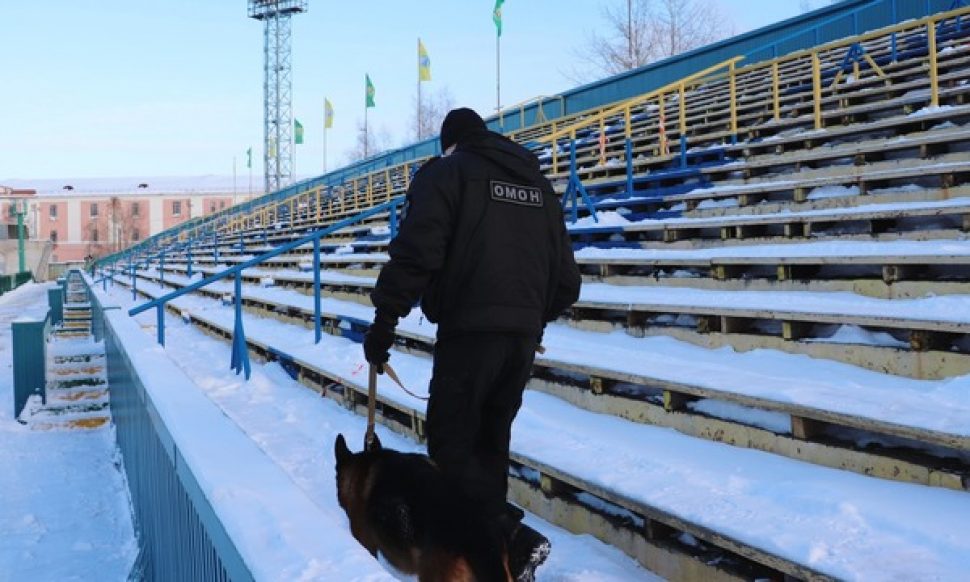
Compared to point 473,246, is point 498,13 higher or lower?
higher

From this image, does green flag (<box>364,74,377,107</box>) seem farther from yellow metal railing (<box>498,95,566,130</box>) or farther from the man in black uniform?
the man in black uniform

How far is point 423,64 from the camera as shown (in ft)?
110

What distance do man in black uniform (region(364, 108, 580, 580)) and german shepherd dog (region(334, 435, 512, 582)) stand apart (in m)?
0.15

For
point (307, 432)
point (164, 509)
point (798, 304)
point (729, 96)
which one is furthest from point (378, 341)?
point (729, 96)

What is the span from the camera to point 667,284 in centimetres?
571

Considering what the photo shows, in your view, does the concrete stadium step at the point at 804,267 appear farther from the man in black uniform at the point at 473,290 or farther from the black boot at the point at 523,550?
the black boot at the point at 523,550

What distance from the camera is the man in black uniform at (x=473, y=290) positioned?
249 cm

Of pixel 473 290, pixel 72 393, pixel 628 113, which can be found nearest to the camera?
pixel 473 290

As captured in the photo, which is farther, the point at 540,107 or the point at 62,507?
the point at 540,107

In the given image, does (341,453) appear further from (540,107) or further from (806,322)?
(540,107)

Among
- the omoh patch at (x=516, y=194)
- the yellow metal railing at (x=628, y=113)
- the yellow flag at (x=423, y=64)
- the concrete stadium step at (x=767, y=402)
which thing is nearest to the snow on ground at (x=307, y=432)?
the concrete stadium step at (x=767, y=402)

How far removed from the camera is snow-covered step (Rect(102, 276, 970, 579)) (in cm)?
227

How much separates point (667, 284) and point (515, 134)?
15054 mm

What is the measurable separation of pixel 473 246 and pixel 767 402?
1520 millimetres
